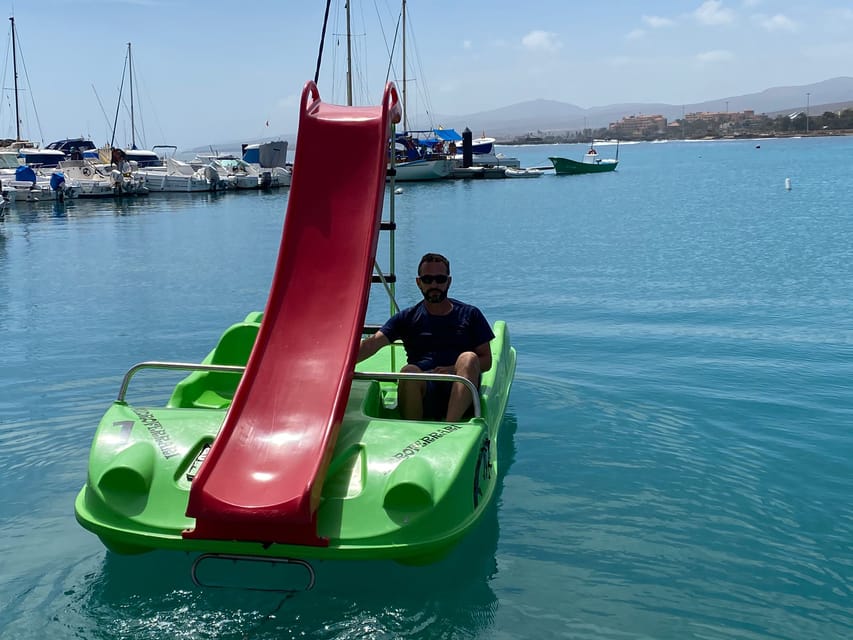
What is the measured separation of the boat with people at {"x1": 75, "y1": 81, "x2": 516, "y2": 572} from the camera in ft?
16.5

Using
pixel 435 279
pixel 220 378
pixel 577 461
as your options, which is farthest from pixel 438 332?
pixel 220 378

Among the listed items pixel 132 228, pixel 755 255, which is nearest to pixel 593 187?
pixel 132 228

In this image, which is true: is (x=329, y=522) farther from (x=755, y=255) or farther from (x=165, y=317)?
(x=755, y=255)

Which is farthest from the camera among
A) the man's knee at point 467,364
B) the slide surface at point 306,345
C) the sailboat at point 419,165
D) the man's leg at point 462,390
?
the sailboat at point 419,165

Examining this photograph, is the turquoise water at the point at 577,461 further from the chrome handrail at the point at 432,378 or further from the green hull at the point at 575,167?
the green hull at the point at 575,167

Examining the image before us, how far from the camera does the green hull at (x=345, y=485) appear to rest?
503 centimetres

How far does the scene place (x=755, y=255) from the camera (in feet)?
69.4

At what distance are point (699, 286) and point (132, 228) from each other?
77.9ft

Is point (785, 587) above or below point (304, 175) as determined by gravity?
below

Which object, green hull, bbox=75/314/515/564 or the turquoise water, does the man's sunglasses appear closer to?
the turquoise water

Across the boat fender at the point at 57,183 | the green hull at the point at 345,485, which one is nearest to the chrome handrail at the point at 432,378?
the green hull at the point at 345,485

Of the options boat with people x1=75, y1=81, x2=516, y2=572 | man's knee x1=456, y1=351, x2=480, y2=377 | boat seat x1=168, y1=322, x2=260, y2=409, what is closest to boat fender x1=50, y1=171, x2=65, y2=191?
boat seat x1=168, y1=322, x2=260, y2=409

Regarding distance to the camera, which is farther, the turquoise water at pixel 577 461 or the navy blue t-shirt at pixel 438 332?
the navy blue t-shirt at pixel 438 332

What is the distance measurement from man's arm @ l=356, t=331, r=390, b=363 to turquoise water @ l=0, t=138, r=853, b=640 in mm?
557
